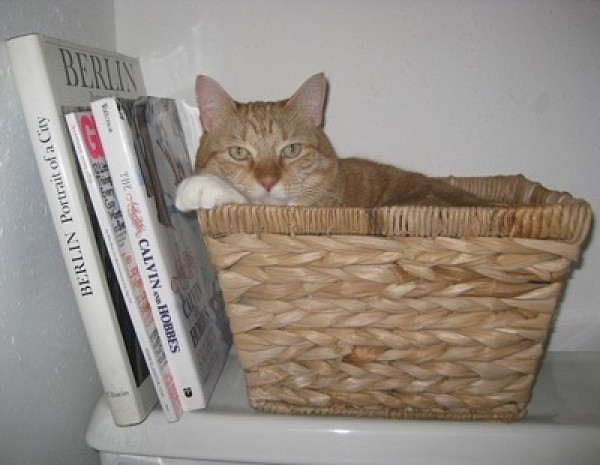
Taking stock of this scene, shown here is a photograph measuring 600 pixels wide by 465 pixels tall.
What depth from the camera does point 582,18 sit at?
102cm

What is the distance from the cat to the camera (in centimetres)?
90

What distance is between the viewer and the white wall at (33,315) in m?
0.66

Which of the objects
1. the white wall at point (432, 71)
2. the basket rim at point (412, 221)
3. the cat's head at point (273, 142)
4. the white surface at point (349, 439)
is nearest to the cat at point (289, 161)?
the cat's head at point (273, 142)

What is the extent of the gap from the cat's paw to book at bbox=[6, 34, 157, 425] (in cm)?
14

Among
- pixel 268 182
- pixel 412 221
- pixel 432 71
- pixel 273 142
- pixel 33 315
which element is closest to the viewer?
pixel 412 221

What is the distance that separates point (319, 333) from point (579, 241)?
0.40m

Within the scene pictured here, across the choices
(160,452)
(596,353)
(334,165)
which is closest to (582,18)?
(334,165)

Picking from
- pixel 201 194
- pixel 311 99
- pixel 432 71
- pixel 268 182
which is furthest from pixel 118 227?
pixel 432 71

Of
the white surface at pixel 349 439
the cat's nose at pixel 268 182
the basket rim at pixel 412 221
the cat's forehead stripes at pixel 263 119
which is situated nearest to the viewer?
the basket rim at pixel 412 221

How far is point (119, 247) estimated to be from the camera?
68 cm

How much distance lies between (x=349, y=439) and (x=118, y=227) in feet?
1.68

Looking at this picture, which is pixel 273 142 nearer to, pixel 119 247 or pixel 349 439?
pixel 119 247

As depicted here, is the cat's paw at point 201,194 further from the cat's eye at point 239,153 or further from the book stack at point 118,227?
the cat's eye at point 239,153

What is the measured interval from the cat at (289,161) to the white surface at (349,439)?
1.38 ft
